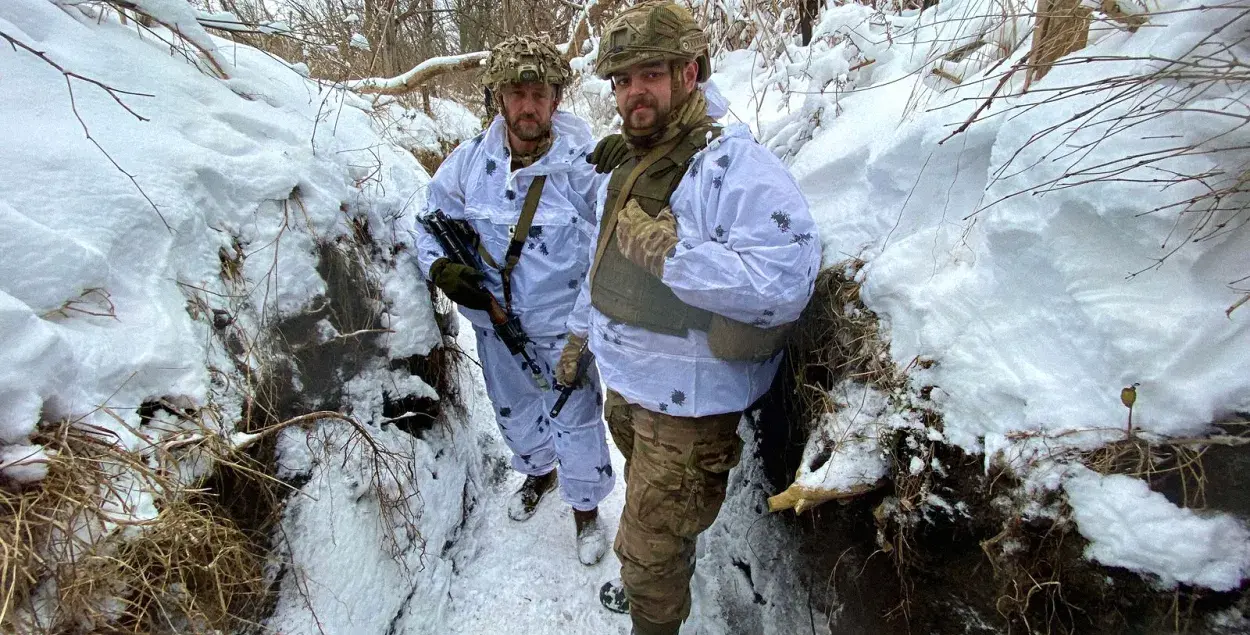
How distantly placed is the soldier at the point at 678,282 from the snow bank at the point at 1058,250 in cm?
40

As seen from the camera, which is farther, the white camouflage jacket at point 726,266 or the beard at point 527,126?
the beard at point 527,126

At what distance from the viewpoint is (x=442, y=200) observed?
2389 millimetres

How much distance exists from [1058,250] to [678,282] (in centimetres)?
88

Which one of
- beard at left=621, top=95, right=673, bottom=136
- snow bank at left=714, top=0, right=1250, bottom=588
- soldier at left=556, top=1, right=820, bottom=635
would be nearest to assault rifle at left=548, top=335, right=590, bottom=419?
soldier at left=556, top=1, right=820, bottom=635

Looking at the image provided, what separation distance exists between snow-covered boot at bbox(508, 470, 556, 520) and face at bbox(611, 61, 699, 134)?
2.02 meters

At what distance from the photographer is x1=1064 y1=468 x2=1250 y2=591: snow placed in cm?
97

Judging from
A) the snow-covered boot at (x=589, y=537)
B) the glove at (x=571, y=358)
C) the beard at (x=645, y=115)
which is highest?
the beard at (x=645, y=115)

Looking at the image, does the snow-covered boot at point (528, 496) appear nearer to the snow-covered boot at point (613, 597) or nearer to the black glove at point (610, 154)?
the snow-covered boot at point (613, 597)

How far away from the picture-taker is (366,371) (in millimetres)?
2281

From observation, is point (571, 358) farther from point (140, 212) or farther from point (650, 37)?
point (140, 212)

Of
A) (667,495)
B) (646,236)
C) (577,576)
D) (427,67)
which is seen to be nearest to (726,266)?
(646,236)

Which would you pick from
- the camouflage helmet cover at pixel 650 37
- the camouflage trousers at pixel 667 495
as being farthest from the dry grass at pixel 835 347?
the camouflage helmet cover at pixel 650 37

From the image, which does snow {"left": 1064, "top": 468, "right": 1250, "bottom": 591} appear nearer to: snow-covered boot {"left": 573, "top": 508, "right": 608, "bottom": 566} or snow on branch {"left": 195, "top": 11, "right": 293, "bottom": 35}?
snow-covered boot {"left": 573, "top": 508, "right": 608, "bottom": 566}

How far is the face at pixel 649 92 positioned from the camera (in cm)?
158
